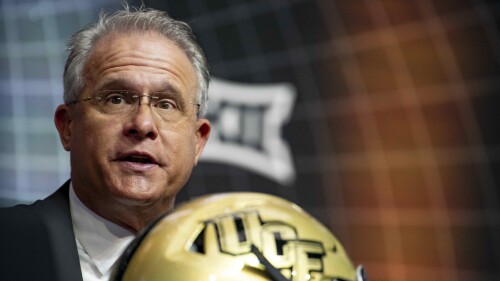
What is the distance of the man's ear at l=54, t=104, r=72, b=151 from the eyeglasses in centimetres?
9

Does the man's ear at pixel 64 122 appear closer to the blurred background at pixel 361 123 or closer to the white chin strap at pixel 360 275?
the white chin strap at pixel 360 275

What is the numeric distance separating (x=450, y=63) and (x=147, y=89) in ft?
2.96

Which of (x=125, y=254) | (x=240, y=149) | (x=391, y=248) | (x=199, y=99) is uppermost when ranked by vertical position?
(x=199, y=99)

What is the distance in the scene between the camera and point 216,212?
0.88m

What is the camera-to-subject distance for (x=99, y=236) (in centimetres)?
123

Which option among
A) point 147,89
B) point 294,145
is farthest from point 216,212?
point 294,145

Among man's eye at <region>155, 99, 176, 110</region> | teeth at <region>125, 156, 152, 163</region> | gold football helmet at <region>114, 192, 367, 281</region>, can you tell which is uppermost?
man's eye at <region>155, 99, 176, 110</region>

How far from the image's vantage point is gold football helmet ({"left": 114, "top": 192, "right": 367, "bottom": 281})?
827 mm

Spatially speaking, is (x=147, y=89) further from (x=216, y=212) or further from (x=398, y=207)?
(x=398, y=207)

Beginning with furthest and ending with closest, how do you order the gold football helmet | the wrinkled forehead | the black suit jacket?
the wrinkled forehead < the black suit jacket < the gold football helmet

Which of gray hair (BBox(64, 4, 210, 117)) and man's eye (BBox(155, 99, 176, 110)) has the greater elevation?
gray hair (BBox(64, 4, 210, 117))

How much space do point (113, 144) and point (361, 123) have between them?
971 mm

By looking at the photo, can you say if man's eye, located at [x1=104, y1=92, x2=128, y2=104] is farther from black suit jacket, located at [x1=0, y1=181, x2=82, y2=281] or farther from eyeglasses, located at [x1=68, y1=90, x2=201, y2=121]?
black suit jacket, located at [x1=0, y1=181, x2=82, y2=281]

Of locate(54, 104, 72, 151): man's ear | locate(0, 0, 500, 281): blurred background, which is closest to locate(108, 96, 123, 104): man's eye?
locate(54, 104, 72, 151): man's ear
